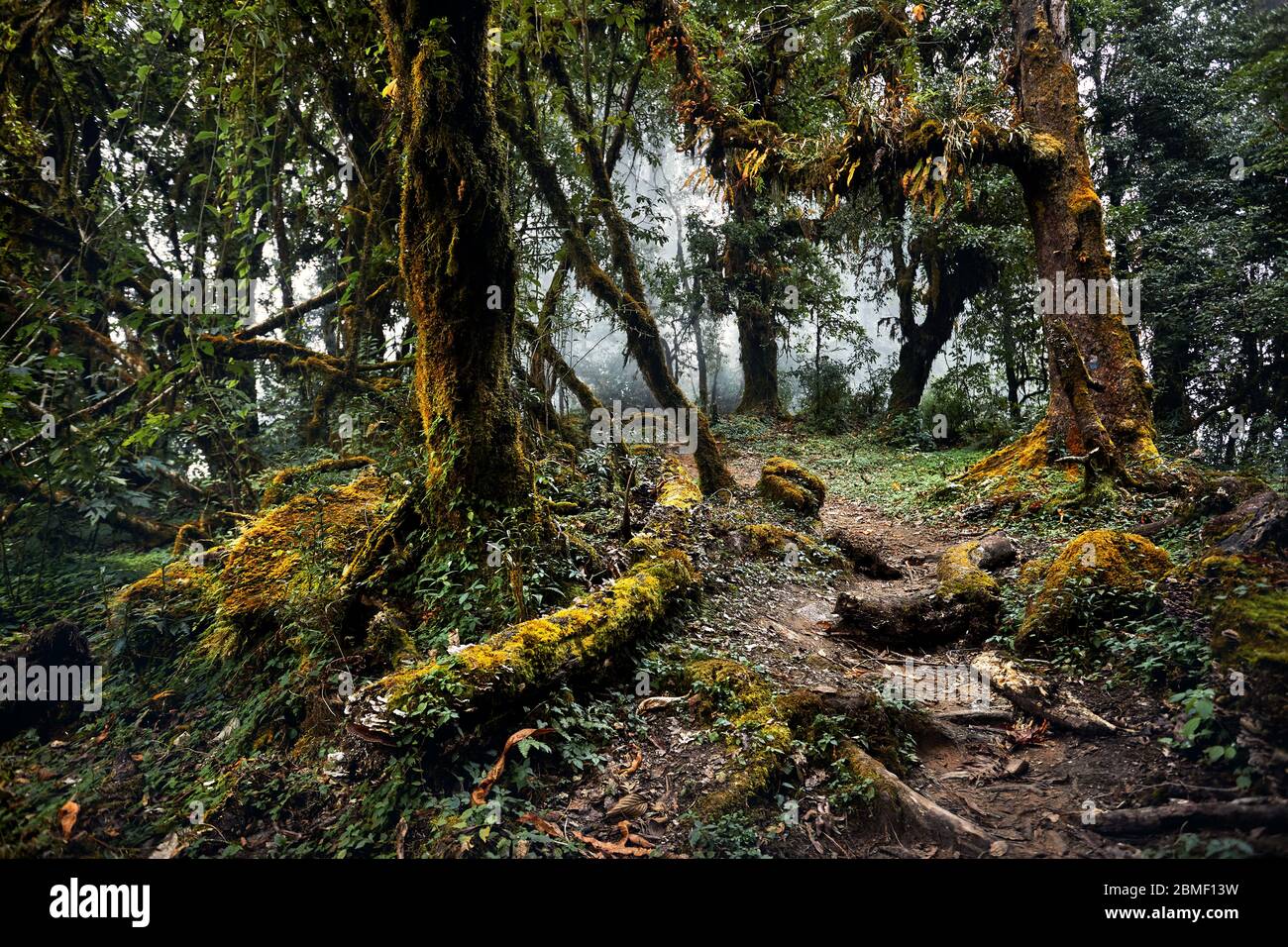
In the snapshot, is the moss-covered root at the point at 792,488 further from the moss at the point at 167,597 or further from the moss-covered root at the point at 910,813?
the moss at the point at 167,597

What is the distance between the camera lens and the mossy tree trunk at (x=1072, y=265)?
7.59 metres

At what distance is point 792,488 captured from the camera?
9.81 m

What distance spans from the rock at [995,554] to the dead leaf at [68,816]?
7270 millimetres

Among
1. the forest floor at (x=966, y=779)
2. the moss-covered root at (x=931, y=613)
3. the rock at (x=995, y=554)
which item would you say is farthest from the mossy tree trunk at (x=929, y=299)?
the forest floor at (x=966, y=779)

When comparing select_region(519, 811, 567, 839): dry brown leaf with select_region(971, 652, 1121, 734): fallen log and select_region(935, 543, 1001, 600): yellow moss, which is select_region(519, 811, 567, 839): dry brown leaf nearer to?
select_region(971, 652, 1121, 734): fallen log

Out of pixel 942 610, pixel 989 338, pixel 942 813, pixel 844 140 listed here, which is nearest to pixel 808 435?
pixel 989 338

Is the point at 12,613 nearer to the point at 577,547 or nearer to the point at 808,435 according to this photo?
the point at 577,547

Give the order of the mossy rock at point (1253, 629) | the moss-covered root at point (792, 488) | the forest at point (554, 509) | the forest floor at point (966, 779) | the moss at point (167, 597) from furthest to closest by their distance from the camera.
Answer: the moss-covered root at point (792, 488) < the moss at point (167, 597) < the forest at point (554, 509) < the forest floor at point (966, 779) < the mossy rock at point (1253, 629)

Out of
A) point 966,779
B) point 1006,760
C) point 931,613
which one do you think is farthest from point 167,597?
point 931,613

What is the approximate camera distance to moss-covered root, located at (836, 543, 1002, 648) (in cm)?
490

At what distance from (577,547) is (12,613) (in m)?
5.14

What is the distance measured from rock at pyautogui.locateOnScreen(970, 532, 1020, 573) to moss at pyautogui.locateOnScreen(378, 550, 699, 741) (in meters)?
3.73

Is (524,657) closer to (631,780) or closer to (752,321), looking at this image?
(631,780)
